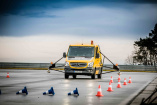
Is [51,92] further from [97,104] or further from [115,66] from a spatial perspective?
[115,66]

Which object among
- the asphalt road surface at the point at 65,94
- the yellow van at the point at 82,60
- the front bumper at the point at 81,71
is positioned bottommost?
the asphalt road surface at the point at 65,94

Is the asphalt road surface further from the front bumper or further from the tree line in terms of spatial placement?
the tree line

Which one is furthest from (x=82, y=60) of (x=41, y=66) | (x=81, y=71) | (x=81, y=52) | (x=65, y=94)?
(x=41, y=66)

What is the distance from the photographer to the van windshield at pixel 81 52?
85.6 ft

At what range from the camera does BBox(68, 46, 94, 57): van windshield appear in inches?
1027

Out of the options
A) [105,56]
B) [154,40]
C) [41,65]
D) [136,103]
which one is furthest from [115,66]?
[154,40]

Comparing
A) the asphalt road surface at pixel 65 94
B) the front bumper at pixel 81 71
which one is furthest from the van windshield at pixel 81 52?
the asphalt road surface at pixel 65 94

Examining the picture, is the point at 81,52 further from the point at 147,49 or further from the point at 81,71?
the point at 147,49

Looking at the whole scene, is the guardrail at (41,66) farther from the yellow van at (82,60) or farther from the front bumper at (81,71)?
the front bumper at (81,71)

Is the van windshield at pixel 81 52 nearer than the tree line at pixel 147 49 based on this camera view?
Yes

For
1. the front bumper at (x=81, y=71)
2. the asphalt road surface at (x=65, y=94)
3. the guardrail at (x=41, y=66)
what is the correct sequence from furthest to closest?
the guardrail at (x=41, y=66) < the front bumper at (x=81, y=71) < the asphalt road surface at (x=65, y=94)

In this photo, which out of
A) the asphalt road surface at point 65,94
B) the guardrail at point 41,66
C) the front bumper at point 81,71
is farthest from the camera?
the guardrail at point 41,66

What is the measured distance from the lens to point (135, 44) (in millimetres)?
95125

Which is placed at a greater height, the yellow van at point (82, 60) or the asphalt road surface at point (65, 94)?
the yellow van at point (82, 60)
